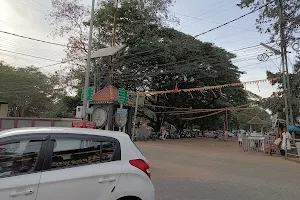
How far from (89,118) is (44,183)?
31.4 ft

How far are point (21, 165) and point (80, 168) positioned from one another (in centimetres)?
63

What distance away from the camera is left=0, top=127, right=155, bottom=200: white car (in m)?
2.94

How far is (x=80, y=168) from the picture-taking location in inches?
129

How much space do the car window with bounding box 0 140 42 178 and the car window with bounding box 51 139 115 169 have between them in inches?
8.6

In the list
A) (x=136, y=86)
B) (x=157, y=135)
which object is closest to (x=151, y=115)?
(x=157, y=135)

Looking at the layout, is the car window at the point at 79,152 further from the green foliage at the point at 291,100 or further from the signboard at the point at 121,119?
the green foliage at the point at 291,100

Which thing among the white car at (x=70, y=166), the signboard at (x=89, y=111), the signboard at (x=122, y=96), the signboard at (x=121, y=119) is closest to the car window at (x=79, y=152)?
the white car at (x=70, y=166)

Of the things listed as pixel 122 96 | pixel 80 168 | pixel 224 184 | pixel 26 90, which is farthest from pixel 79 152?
pixel 26 90

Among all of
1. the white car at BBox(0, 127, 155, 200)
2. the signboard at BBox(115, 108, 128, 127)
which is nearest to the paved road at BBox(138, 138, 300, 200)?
the signboard at BBox(115, 108, 128, 127)

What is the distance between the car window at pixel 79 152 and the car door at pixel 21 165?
17 cm

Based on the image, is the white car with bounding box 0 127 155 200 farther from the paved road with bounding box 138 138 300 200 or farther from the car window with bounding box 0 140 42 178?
the paved road with bounding box 138 138 300 200

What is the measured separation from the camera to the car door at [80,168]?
9.97ft

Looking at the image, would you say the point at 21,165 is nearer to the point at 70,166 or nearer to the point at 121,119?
the point at 70,166

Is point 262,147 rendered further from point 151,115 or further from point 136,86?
point 151,115
